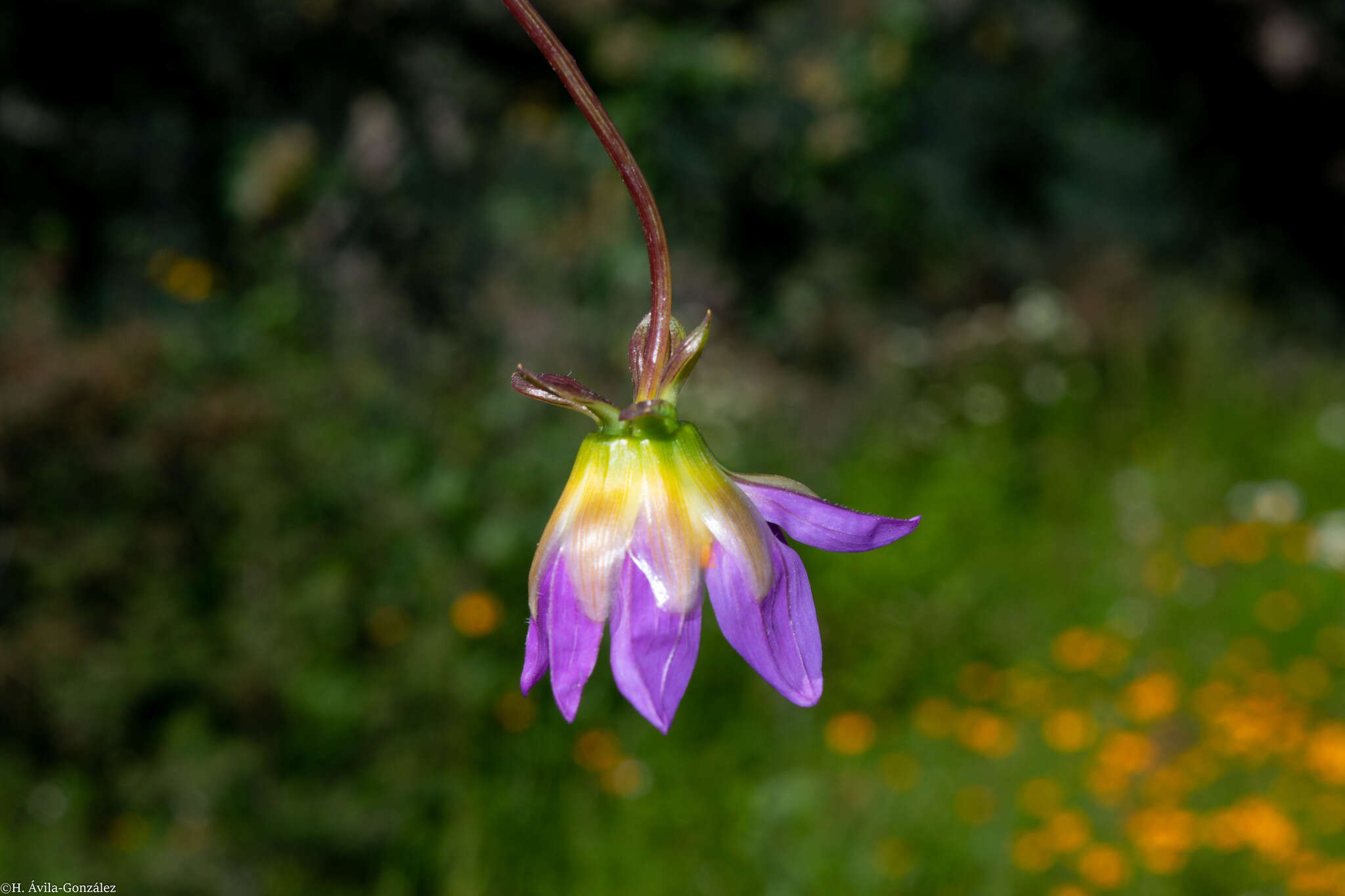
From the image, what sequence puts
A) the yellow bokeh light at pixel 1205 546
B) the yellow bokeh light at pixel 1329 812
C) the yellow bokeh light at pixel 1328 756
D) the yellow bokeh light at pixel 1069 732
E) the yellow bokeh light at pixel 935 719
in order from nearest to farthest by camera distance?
the yellow bokeh light at pixel 1329 812 → the yellow bokeh light at pixel 1328 756 → the yellow bokeh light at pixel 1069 732 → the yellow bokeh light at pixel 935 719 → the yellow bokeh light at pixel 1205 546

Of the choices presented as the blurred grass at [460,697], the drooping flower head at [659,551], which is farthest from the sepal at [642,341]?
the blurred grass at [460,697]

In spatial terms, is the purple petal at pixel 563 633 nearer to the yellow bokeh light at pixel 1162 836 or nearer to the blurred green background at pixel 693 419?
the blurred green background at pixel 693 419

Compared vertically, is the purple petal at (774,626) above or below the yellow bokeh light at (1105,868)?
below

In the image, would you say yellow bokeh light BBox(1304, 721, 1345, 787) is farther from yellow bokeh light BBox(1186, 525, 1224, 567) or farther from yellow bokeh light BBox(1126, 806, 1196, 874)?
yellow bokeh light BBox(1186, 525, 1224, 567)

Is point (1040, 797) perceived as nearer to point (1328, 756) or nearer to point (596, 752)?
point (1328, 756)

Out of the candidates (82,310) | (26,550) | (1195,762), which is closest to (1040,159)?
(1195,762)

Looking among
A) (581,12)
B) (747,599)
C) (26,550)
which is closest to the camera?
(747,599)

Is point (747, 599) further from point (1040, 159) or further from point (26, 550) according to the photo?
point (1040, 159)
